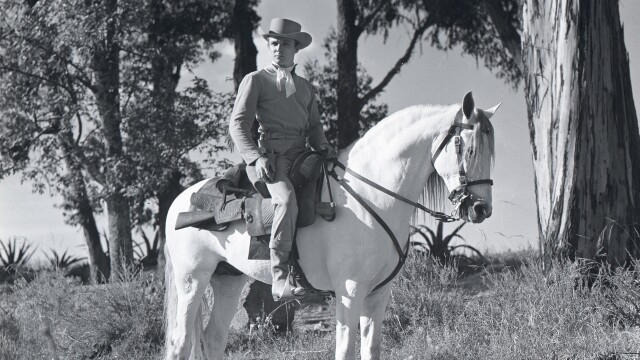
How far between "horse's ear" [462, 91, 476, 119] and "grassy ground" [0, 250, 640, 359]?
198cm

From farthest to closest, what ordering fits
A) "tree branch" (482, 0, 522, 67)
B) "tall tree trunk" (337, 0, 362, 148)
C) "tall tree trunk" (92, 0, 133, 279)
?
"tall tree trunk" (92, 0, 133, 279) < "tall tree trunk" (337, 0, 362, 148) < "tree branch" (482, 0, 522, 67)

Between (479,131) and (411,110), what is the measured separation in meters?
0.56

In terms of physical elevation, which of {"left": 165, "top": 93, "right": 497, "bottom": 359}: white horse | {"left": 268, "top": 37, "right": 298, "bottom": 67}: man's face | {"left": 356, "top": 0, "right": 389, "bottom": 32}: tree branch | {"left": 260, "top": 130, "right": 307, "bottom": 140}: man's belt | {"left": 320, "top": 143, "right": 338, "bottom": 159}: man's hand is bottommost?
Result: {"left": 165, "top": 93, "right": 497, "bottom": 359}: white horse

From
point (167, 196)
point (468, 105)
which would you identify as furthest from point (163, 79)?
point (468, 105)

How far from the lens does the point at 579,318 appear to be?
6.09 metres

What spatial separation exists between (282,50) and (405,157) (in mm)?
1238

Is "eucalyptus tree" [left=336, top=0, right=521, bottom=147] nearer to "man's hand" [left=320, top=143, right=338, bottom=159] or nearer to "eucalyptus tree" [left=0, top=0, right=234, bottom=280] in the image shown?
"eucalyptus tree" [left=0, top=0, right=234, bottom=280]

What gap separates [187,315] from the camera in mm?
5242

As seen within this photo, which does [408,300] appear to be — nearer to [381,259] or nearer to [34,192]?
[381,259]

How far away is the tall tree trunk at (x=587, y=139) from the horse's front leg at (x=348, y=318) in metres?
3.57

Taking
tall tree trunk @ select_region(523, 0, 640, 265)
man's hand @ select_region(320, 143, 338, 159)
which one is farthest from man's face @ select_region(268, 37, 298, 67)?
tall tree trunk @ select_region(523, 0, 640, 265)

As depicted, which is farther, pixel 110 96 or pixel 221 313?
pixel 110 96

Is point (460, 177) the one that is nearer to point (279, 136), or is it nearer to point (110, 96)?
point (279, 136)

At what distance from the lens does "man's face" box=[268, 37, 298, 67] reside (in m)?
4.98
